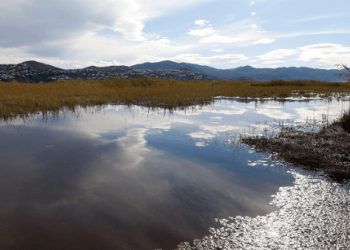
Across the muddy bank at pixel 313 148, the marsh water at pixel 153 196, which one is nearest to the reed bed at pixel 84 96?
the marsh water at pixel 153 196

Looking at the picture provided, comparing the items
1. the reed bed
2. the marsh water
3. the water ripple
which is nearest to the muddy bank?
the marsh water

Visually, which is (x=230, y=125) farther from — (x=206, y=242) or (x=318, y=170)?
(x=206, y=242)

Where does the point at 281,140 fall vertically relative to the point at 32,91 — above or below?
below

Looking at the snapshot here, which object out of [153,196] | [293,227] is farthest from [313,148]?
[153,196]

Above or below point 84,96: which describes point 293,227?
below

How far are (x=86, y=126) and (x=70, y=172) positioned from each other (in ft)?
14.0

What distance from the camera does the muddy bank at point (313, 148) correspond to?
15.0 ft

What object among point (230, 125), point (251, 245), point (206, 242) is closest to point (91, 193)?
point (206, 242)

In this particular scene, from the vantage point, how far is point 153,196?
3.65 meters

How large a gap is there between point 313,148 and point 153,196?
15.0 ft

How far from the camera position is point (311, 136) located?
6.74 meters

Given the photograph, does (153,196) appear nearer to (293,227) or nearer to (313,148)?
(293,227)

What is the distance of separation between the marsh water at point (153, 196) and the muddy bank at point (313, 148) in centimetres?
45

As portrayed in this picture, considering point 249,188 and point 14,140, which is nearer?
point 249,188
